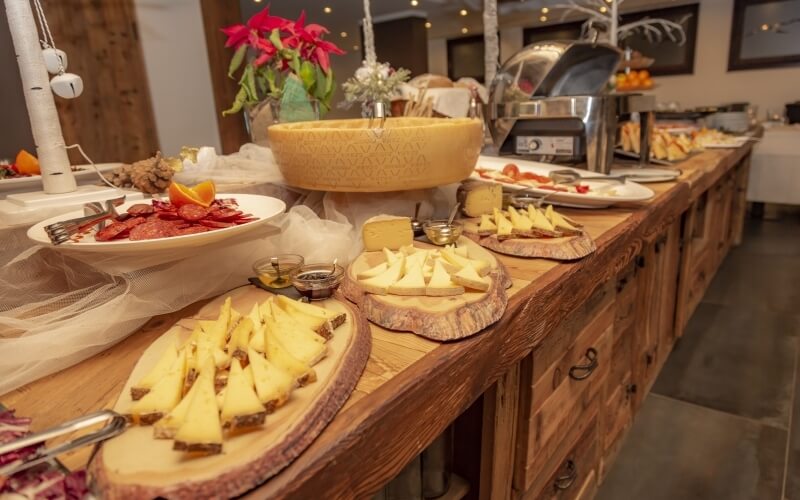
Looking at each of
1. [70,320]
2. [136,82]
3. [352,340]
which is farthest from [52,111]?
[136,82]

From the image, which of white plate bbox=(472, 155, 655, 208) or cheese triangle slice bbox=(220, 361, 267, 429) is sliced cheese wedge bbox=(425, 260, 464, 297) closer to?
cheese triangle slice bbox=(220, 361, 267, 429)

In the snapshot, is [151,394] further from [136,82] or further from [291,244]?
[136,82]

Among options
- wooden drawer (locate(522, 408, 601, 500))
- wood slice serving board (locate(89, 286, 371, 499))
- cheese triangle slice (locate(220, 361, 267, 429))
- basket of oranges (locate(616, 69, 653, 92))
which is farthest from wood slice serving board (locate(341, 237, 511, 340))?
basket of oranges (locate(616, 69, 653, 92))

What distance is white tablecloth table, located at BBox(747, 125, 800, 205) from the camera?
397 centimetres

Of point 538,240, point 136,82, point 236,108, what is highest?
point 136,82

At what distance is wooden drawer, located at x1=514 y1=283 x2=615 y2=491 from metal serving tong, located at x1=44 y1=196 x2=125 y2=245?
0.68 metres

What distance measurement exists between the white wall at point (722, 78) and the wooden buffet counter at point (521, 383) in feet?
15.7

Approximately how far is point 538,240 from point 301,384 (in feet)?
1.86

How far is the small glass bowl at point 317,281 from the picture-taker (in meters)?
0.68

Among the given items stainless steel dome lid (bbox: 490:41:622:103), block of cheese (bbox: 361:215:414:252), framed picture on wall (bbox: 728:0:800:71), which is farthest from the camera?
framed picture on wall (bbox: 728:0:800:71)

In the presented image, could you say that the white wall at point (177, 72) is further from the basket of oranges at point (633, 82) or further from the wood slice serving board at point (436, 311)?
the basket of oranges at point (633, 82)

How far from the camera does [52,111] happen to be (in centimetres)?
82

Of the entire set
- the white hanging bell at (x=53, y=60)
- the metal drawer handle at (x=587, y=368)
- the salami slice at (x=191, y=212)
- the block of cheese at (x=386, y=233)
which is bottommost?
the metal drawer handle at (x=587, y=368)

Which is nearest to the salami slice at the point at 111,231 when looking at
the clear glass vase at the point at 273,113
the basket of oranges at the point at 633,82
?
the clear glass vase at the point at 273,113
